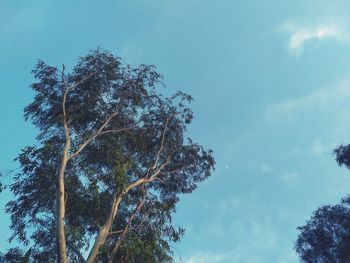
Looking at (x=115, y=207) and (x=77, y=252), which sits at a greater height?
(x=115, y=207)

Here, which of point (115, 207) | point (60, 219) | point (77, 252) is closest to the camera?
point (60, 219)

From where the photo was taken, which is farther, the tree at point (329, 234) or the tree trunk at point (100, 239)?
the tree at point (329, 234)

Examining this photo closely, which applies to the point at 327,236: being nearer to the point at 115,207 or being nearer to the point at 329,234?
the point at 329,234

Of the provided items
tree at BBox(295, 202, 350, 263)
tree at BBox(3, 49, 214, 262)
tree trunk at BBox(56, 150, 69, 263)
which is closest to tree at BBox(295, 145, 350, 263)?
tree at BBox(295, 202, 350, 263)

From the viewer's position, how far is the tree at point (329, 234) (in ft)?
85.4

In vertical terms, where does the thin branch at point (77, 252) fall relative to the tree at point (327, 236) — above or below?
below

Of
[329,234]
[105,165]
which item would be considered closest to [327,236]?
[329,234]

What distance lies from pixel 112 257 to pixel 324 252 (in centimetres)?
1993

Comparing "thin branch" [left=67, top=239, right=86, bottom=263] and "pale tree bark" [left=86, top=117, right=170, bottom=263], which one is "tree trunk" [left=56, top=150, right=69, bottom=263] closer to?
Result: "pale tree bark" [left=86, top=117, right=170, bottom=263]

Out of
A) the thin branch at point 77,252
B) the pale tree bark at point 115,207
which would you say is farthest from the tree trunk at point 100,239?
the thin branch at point 77,252

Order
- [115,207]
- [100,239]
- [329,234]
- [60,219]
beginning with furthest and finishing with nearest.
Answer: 1. [329,234]
2. [115,207]
3. [100,239]
4. [60,219]

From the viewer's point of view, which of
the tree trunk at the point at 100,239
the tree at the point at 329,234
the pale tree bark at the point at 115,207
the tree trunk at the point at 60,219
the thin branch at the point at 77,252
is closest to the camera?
the tree trunk at the point at 60,219

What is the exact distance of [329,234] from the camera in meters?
28.3

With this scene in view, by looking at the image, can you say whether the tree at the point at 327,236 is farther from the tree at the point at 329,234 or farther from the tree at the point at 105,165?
the tree at the point at 105,165
